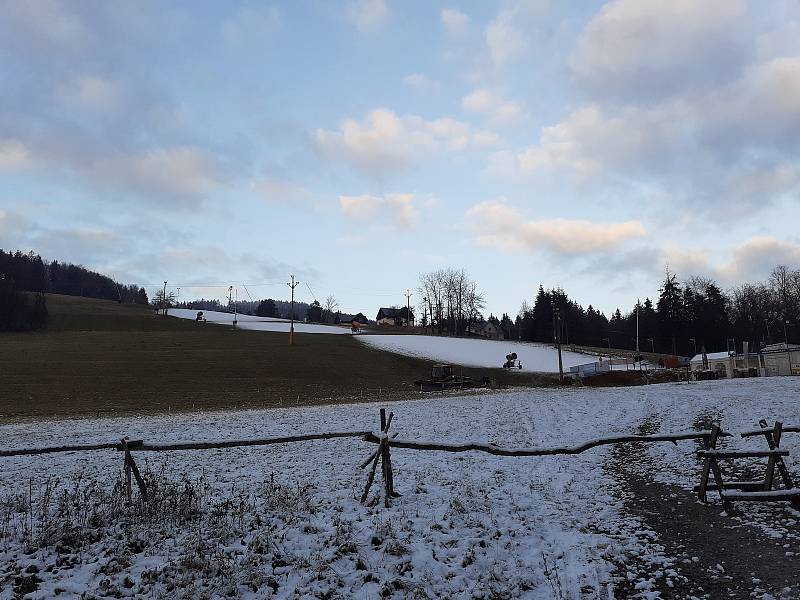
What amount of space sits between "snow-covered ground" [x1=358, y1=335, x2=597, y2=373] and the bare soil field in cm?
519

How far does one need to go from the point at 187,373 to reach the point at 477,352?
4852 centimetres

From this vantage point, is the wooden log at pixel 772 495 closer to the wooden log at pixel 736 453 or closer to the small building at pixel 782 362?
the wooden log at pixel 736 453

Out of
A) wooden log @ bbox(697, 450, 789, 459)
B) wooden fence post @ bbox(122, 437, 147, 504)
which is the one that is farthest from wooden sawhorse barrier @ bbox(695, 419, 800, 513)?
wooden fence post @ bbox(122, 437, 147, 504)

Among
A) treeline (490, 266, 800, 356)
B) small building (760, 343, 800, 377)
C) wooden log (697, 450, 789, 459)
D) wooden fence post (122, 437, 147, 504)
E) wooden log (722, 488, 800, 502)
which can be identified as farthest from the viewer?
treeline (490, 266, 800, 356)

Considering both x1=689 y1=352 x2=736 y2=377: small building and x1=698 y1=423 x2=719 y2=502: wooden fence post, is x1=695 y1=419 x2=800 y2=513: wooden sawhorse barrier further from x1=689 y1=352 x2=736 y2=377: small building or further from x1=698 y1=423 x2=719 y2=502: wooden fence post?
x1=689 y1=352 x2=736 y2=377: small building

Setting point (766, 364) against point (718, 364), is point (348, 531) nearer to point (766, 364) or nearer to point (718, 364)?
point (766, 364)

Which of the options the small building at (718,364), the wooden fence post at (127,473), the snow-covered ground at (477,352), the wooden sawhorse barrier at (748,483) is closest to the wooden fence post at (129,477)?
Answer: the wooden fence post at (127,473)

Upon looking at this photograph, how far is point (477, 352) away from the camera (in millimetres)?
85938

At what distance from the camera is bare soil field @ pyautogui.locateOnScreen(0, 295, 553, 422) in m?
38.2

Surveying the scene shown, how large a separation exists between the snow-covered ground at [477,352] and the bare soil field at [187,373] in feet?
17.0

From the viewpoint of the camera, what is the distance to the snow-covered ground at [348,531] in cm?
715

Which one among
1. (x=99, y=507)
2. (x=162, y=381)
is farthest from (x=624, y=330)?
(x=99, y=507)

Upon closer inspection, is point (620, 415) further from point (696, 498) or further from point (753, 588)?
point (753, 588)

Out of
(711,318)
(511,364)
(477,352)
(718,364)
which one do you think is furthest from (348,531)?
(711,318)
